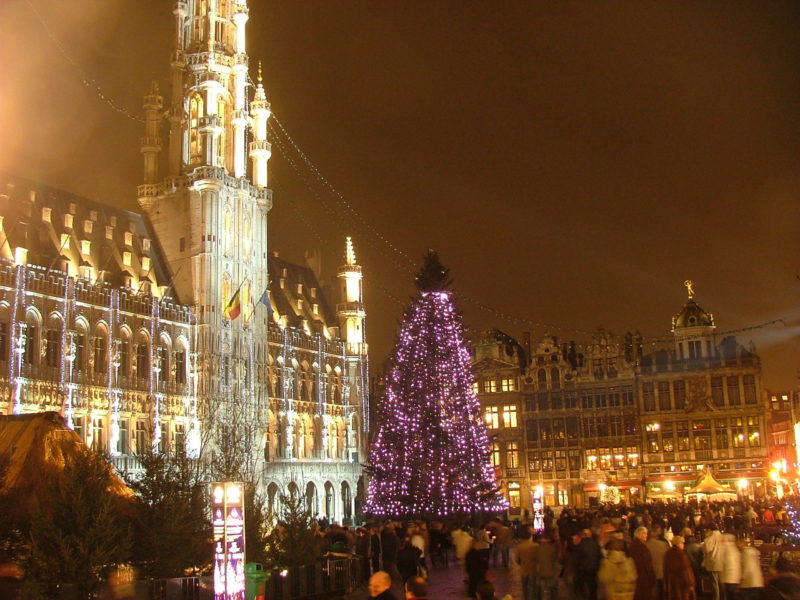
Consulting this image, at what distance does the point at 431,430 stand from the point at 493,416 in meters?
43.1

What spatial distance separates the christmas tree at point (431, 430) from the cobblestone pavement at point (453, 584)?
474 centimetres

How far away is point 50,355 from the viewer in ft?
147

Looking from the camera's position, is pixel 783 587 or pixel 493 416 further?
pixel 493 416

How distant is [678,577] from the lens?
15.5 m

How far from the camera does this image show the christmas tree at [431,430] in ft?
114

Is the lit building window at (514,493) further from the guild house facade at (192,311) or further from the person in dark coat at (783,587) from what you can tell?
the person in dark coat at (783,587)

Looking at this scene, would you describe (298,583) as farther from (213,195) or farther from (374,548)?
(213,195)

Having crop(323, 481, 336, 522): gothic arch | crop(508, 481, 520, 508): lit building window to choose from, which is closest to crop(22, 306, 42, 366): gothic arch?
crop(323, 481, 336, 522): gothic arch

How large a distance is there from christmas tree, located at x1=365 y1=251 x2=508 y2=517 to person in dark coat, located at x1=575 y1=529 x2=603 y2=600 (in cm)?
1552

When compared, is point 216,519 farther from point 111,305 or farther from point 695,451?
point 695,451

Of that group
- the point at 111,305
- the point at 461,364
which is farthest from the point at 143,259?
the point at 461,364

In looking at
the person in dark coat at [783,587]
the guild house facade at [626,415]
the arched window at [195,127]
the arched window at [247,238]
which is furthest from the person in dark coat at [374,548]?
the guild house facade at [626,415]

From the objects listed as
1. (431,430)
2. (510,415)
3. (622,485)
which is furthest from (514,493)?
(431,430)

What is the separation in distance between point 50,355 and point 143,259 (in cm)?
1086
